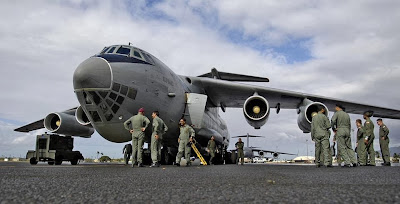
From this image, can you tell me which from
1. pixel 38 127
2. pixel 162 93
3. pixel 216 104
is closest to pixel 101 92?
pixel 162 93

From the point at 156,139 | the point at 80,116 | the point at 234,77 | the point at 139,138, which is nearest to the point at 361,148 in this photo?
the point at 156,139

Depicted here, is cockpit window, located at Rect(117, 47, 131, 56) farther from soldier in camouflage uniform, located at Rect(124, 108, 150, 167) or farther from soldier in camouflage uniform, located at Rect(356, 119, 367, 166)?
soldier in camouflage uniform, located at Rect(356, 119, 367, 166)

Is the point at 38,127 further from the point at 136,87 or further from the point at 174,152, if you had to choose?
the point at 136,87

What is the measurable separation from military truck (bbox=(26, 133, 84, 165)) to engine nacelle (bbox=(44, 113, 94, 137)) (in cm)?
69

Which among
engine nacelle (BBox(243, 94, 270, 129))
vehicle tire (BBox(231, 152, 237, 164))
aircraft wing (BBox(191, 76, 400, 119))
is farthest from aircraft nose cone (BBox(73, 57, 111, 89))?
vehicle tire (BBox(231, 152, 237, 164))

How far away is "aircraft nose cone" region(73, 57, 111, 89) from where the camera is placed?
7766mm

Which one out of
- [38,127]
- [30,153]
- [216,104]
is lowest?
[30,153]

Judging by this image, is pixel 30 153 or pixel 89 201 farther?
pixel 30 153

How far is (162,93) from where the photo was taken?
9539 millimetres

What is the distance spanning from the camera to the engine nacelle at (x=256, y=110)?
1070 cm

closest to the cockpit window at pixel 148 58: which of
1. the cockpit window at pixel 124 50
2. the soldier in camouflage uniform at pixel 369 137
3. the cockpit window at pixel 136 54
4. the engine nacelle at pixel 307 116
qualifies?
the cockpit window at pixel 136 54

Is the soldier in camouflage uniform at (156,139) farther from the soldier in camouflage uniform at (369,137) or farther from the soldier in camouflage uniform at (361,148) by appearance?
the soldier in camouflage uniform at (369,137)

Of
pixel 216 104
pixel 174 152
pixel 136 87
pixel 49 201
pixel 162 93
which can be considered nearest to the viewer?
pixel 49 201

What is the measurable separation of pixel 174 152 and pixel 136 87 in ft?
16.3
